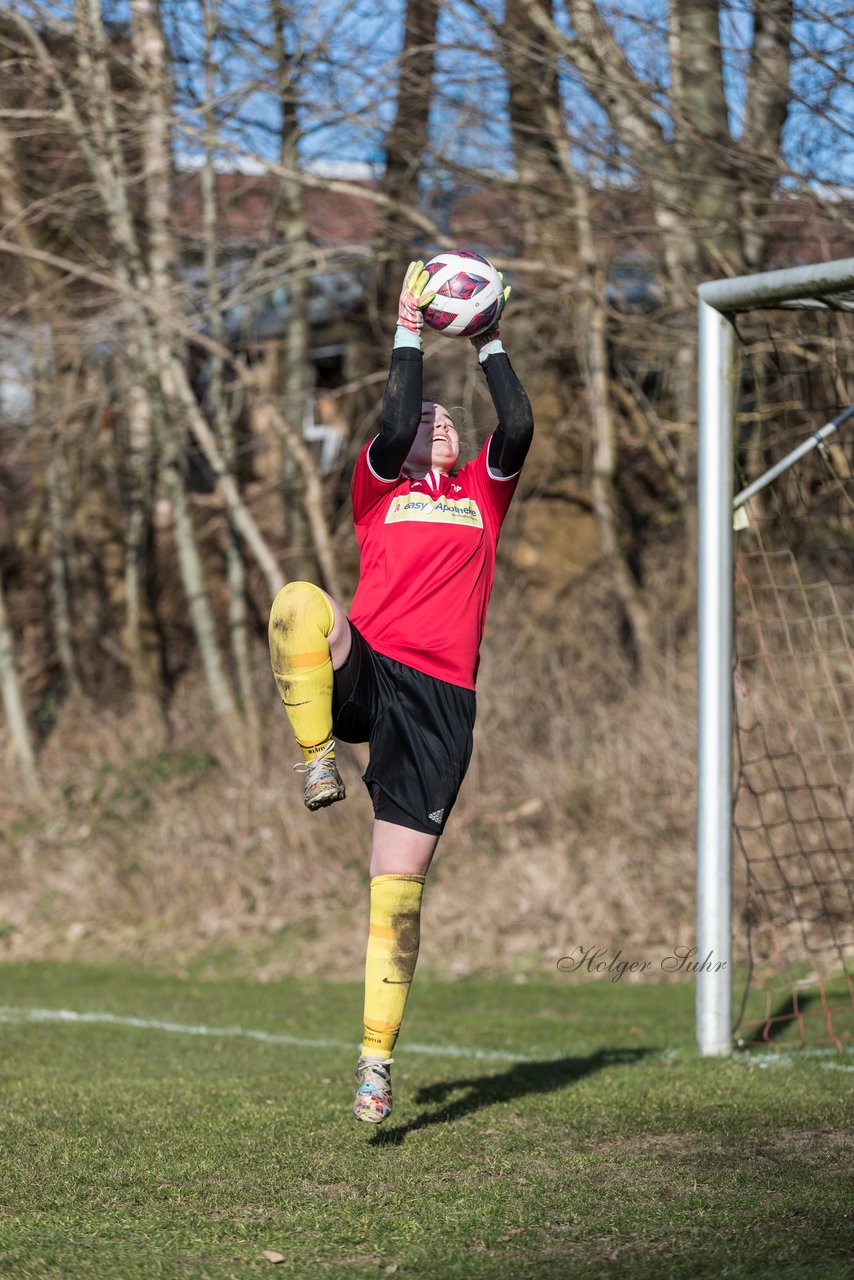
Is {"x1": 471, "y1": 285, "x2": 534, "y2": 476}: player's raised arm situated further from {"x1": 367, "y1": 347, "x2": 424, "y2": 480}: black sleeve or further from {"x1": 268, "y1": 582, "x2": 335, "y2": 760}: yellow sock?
{"x1": 268, "y1": 582, "x2": 335, "y2": 760}: yellow sock

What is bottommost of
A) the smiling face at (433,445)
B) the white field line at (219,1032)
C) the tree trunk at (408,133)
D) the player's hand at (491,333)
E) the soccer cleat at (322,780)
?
the white field line at (219,1032)

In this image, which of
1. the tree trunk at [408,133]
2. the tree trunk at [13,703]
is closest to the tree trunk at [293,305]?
the tree trunk at [408,133]

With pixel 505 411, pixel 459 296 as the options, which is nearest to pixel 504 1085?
pixel 505 411

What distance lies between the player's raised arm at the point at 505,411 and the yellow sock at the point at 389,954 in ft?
4.50

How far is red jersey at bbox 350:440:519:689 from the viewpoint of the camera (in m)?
4.43

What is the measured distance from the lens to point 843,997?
8102 millimetres

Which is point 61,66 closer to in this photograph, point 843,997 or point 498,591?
point 498,591

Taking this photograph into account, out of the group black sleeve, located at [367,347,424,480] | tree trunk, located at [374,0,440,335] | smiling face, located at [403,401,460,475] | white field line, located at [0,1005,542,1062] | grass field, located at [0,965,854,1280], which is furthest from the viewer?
tree trunk, located at [374,0,440,335]

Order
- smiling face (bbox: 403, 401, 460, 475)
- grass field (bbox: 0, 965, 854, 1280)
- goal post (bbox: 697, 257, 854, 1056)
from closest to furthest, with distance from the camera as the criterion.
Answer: grass field (bbox: 0, 965, 854, 1280) → smiling face (bbox: 403, 401, 460, 475) → goal post (bbox: 697, 257, 854, 1056)

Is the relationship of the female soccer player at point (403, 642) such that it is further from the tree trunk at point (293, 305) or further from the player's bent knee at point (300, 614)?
the tree trunk at point (293, 305)

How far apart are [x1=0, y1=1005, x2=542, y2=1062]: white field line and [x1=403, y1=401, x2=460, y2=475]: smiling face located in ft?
10.8

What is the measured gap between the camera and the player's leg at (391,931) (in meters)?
4.23

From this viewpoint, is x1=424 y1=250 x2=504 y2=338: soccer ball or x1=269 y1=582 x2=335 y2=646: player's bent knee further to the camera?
x1=424 y1=250 x2=504 y2=338: soccer ball

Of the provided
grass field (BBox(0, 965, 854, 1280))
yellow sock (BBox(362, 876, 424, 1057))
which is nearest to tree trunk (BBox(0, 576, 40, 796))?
grass field (BBox(0, 965, 854, 1280))
